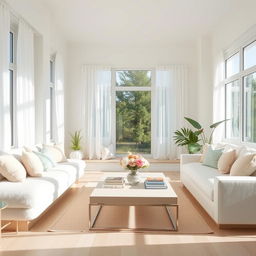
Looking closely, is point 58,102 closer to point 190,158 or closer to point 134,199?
point 190,158

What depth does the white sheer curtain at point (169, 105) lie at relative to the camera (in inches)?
332

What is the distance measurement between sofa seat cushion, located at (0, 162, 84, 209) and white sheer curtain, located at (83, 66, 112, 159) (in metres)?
3.51

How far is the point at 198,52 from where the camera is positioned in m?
8.23

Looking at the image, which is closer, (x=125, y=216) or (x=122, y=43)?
(x=125, y=216)

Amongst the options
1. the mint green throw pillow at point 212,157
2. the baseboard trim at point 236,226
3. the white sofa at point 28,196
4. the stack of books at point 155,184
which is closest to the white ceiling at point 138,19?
the mint green throw pillow at point 212,157

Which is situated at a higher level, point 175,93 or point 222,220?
point 175,93

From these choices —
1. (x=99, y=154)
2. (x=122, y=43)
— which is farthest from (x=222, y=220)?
(x=122, y=43)

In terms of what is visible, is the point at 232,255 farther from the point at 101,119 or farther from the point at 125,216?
the point at 101,119

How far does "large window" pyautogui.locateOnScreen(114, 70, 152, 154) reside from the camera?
8750 millimetres

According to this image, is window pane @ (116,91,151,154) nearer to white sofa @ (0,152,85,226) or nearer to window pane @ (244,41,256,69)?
window pane @ (244,41,256,69)

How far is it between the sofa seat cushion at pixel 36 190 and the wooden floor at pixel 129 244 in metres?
0.34

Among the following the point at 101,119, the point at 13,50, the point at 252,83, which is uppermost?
the point at 13,50

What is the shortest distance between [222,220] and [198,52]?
5584 mm

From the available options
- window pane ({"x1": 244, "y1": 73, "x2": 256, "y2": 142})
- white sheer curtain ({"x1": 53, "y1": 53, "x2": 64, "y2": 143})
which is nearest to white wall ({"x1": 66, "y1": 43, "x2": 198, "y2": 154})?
white sheer curtain ({"x1": 53, "y1": 53, "x2": 64, "y2": 143})
